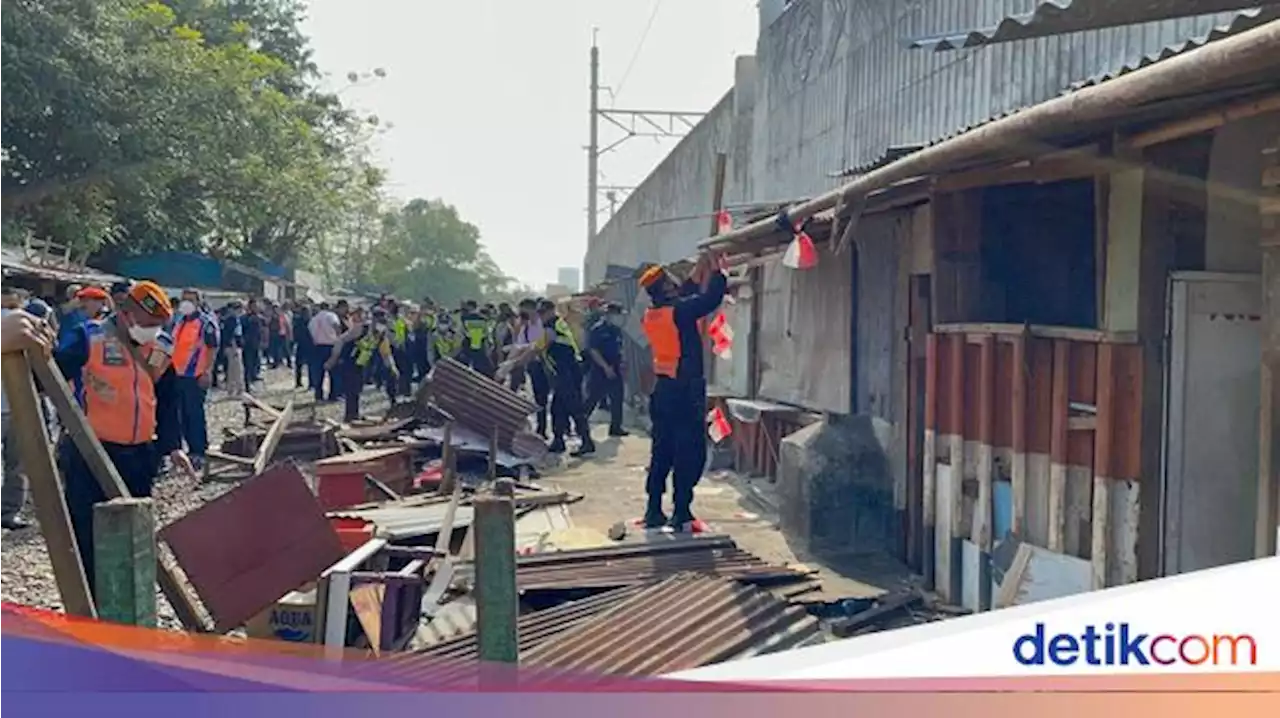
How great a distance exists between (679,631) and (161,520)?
588 cm

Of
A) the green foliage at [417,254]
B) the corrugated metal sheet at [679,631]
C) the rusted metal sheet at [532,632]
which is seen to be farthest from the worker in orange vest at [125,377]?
the green foliage at [417,254]

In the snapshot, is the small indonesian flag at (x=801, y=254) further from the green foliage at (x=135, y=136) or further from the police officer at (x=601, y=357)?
the green foliage at (x=135, y=136)

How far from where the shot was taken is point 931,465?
6.75 metres

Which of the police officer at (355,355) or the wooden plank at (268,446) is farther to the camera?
the police officer at (355,355)

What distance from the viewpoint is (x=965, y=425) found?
20.8ft

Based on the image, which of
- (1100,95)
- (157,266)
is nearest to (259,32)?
(157,266)

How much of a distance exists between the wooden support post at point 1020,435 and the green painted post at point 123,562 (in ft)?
14.0

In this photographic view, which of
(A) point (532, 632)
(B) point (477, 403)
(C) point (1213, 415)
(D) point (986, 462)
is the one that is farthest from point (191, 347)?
(C) point (1213, 415)

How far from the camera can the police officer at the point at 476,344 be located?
17.2 metres

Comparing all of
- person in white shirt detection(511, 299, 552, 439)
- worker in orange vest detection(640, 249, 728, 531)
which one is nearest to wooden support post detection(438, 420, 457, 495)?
worker in orange vest detection(640, 249, 728, 531)

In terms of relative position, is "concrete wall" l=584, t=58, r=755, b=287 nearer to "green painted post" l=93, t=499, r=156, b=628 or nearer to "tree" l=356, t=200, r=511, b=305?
"green painted post" l=93, t=499, r=156, b=628

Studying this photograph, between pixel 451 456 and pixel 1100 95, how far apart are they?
7.38m

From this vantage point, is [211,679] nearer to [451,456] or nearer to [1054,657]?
[1054,657]

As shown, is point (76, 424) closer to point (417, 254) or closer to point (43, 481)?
point (43, 481)
